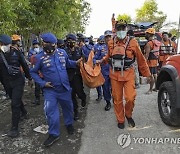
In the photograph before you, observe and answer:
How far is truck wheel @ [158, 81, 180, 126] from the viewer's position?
14.9ft

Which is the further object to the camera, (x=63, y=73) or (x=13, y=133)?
(x=13, y=133)

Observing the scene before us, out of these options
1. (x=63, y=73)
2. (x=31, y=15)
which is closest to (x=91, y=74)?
(x=63, y=73)

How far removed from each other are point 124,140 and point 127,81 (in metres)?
0.98

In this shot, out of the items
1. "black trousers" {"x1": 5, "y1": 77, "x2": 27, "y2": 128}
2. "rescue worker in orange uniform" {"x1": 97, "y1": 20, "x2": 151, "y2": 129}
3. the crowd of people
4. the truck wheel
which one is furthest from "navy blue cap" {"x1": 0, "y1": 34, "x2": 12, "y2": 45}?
the truck wheel

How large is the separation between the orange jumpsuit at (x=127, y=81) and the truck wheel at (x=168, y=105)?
1.44 feet

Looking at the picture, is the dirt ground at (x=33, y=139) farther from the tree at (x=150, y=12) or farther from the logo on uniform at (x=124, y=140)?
the tree at (x=150, y=12)

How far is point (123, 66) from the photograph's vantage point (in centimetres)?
474

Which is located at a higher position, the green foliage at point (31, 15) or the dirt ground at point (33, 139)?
the green foliage at point (31, 15)

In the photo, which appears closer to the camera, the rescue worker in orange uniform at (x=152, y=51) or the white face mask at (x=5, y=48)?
the white face mask at (x=5, y=48)

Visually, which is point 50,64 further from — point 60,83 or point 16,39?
point 16,39

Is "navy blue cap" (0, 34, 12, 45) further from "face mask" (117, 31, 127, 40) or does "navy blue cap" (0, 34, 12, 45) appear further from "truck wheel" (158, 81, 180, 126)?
"truck wheel" (158, 81, 180, 126)

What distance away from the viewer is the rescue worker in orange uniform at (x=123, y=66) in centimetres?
471

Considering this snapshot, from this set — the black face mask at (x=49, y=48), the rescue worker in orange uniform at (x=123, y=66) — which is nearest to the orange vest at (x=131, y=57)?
the rescue worker in orange uniform at (x=123, y=66)

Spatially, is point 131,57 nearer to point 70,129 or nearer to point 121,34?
point 121,34
